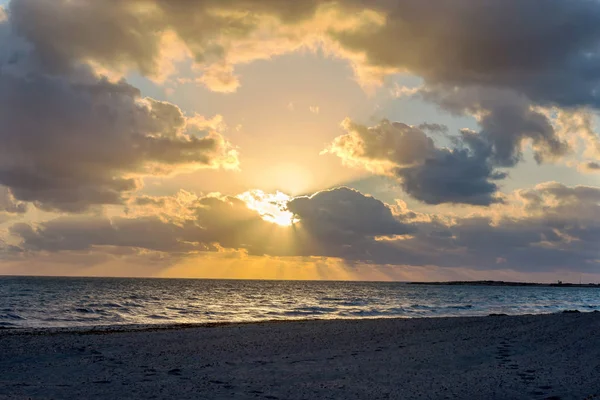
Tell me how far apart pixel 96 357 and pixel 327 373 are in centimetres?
1064

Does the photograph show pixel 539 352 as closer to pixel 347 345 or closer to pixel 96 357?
pixel 347 345

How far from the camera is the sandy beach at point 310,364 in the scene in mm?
16625

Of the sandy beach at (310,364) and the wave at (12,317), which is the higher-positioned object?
the sandy beach at (310,364)

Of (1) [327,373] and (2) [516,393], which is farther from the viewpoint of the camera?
(1) [327,373]

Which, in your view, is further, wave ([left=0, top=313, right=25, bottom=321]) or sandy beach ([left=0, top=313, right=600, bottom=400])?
wave ([left=0, top=313, right=25, bottom=321])

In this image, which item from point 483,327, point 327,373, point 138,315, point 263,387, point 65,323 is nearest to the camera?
point 263,387

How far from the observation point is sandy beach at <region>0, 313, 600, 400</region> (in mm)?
16625

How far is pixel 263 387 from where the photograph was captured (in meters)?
17.3

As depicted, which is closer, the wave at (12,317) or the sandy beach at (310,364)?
the sandy beach at (310,364)

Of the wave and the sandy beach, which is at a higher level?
the sandy beach

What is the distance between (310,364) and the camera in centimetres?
2147

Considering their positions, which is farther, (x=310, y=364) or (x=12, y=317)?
(x=12, y=317)

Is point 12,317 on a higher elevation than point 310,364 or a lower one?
lower

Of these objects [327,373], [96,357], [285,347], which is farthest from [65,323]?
[327,373]
